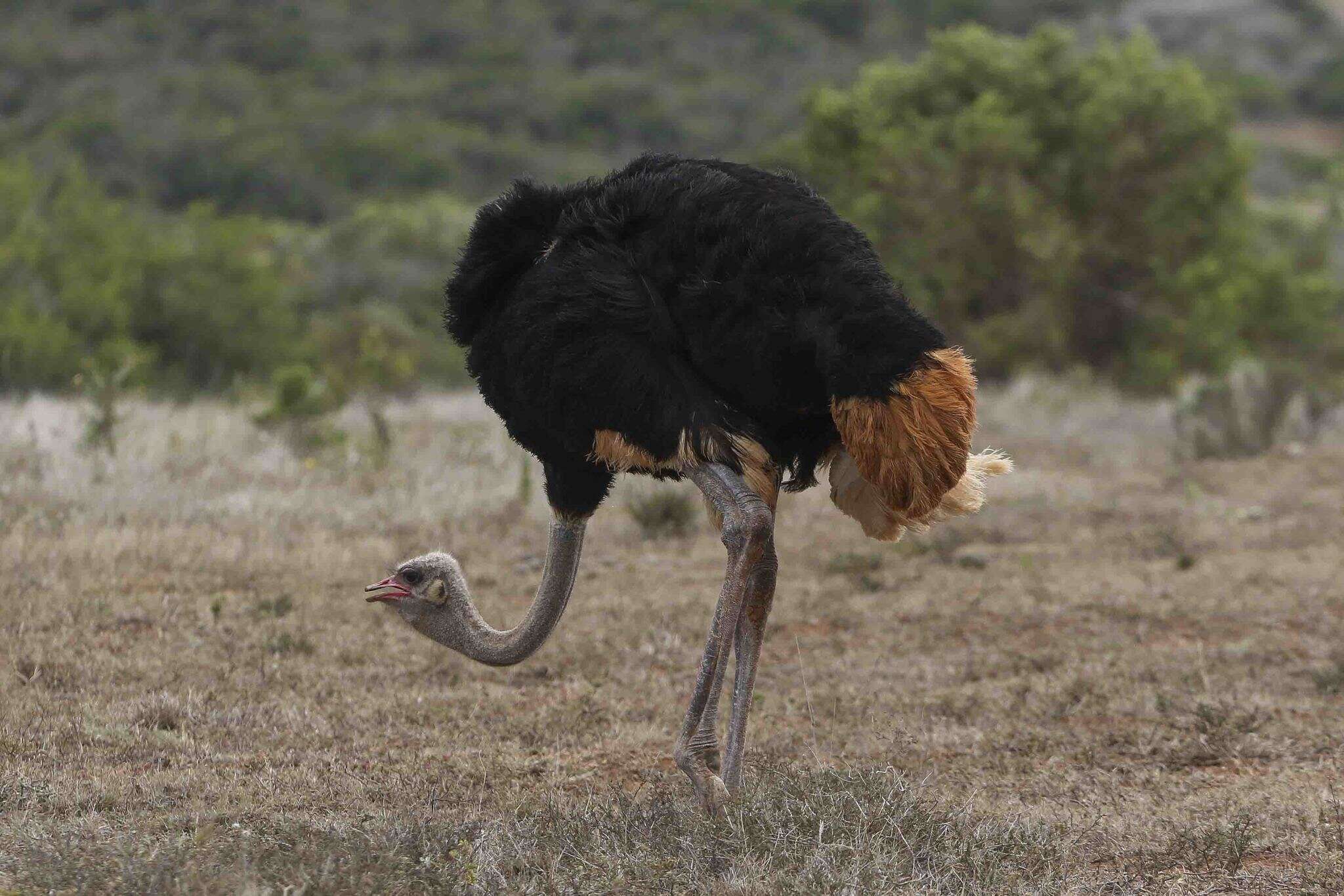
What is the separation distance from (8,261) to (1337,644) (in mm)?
14285

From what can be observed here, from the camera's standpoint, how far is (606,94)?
50.1 meters

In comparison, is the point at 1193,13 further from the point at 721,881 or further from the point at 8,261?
the point at 721,881

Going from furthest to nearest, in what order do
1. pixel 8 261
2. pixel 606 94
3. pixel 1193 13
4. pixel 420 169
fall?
pixel 1193 13 < pixel 606 94 < pixel 420 169 < pixel 8 261

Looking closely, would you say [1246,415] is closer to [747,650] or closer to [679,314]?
[747,650]

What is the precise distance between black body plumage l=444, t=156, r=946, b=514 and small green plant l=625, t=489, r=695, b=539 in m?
4.82

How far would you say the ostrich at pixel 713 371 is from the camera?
4.44m

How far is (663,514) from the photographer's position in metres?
10.0

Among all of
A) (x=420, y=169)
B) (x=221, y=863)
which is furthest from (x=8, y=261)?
(x=420, y=169)

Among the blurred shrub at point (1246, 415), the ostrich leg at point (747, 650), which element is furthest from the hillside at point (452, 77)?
the ostrich leg at point (747, 650)

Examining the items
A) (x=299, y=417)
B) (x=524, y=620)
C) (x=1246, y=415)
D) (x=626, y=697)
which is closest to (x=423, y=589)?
(x=524, y=620)

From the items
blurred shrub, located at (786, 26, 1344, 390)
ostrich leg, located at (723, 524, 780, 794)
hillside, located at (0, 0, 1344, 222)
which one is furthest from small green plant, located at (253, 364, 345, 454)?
hillside, located at (0, 0, 1344, 222)

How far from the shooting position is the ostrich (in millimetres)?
4441

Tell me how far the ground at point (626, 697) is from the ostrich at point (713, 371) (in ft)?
1.87

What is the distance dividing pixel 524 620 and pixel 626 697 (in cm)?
134
